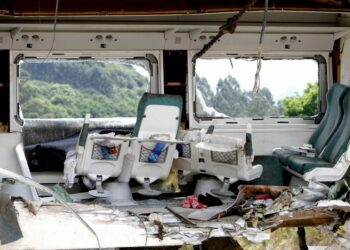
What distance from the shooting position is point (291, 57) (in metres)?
7.76

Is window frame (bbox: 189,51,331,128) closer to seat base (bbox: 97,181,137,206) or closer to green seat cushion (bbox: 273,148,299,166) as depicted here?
green seat cushion (bbox: 273,148,299,166)

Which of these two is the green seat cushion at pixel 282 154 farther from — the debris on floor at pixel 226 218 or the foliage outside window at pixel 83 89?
the foliage outside window at pixel 83 89

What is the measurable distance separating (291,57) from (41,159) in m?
3.51

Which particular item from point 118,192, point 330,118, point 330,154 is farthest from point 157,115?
point 330,118

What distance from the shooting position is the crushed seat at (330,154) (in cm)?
623

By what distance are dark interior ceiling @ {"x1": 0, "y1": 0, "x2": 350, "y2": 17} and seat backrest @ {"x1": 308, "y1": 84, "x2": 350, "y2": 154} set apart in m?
0.98

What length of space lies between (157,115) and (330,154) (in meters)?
2.09

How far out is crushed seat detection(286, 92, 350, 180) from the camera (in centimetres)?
623

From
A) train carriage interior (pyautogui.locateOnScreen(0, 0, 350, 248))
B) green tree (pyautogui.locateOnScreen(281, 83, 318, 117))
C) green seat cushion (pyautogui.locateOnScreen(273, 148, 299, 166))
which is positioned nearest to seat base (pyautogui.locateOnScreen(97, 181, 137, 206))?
train carriage interior (pyautogui.locateOnScreen(0, 0, 350, 248))

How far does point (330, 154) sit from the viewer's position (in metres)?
6.61

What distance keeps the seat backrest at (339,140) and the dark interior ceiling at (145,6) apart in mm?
1180

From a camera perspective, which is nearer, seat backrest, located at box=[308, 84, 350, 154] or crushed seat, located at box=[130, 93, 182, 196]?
crushed seat, located at box=[130, 93, 182, 196]

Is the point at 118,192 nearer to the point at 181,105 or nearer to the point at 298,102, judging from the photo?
the point at 181,105

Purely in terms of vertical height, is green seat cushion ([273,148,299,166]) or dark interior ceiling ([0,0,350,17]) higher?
dark interior ceiling ([0,0,350,17])
